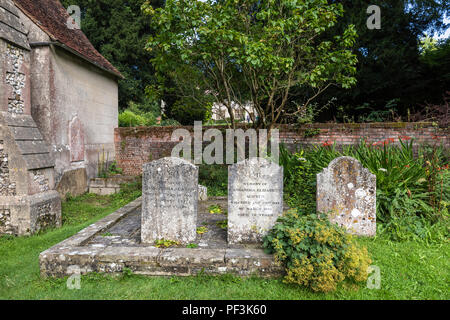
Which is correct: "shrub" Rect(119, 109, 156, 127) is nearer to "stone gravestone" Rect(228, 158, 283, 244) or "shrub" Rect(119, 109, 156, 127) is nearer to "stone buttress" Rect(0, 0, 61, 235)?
"stone buttress" Rect(0, 0, 61, 235)

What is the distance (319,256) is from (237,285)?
3.38 feet

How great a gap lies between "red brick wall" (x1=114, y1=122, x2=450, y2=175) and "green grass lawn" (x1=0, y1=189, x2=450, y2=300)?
12.1ft

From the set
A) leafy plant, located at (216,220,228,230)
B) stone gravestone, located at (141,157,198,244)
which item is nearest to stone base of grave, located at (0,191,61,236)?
stone gravestone, located at (141,157,198,244)

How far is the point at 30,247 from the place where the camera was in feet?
16.2

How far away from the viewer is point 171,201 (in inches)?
163

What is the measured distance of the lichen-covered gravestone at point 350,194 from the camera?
186 inches

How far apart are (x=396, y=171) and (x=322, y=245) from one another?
9.92ft

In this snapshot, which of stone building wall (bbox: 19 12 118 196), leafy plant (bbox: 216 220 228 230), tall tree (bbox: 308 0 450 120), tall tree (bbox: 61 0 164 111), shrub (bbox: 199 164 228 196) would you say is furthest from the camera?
tall tree (bbox: 61 0 164 111)

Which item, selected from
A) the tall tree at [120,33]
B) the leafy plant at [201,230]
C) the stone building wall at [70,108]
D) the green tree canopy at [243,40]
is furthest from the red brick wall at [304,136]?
the tall tree at [120,33]

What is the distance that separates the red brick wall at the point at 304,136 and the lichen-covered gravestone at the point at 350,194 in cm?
240

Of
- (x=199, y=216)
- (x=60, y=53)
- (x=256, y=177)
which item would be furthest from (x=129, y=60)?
(x=256, y=177)

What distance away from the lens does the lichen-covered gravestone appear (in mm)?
4715

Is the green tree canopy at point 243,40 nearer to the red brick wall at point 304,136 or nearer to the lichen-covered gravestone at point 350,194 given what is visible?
the red brick wall at point 304,136

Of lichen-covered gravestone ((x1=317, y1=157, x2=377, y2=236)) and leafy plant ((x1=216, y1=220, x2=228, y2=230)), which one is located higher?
lichen-covered gravestone ((x1=317, y1=157, x2=377, y2=236))
